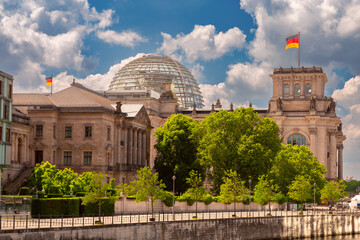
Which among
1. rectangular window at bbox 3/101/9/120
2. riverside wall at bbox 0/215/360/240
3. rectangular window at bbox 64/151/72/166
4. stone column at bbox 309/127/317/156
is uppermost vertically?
stone column at bbox 309/127/317/156

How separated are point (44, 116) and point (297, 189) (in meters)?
44.2

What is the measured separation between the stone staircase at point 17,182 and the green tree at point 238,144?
97.2 ft

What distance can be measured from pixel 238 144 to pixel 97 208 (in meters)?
44.9

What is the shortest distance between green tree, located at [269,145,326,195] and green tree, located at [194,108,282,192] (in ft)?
13.0

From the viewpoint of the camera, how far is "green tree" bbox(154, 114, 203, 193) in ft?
396

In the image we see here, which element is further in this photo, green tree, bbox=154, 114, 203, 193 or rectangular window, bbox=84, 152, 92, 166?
green tree, bbox=154, 114, 203, 193

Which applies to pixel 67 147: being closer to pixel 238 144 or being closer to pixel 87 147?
pixel 87 147

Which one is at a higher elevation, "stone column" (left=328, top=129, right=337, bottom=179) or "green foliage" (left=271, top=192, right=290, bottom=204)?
"stone column" (left=328, top=129, right=337, bottom=179)

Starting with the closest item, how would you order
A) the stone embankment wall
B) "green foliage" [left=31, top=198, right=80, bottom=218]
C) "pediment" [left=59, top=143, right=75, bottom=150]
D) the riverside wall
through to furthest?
the riverside wall → "green foliage" [left=31, top=198, right=80, bottom=218] → the stone embankment wall → "pediment" [left=59, top=143, right=75, bottom=150]

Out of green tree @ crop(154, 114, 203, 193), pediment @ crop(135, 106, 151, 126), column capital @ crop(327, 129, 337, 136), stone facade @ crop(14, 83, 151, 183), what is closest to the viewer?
stone facade @ crop(14, 83, 151, 183)

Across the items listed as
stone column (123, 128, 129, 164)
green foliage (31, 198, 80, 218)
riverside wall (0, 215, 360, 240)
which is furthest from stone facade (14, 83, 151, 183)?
green foliage (31, 198, 80, 218)

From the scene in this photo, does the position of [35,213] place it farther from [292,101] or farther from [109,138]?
[292,101]

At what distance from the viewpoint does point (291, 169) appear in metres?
131

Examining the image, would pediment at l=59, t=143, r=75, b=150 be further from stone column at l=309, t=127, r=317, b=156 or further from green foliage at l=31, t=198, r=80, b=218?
stone column at l=309, t=127, r=317, b=156
